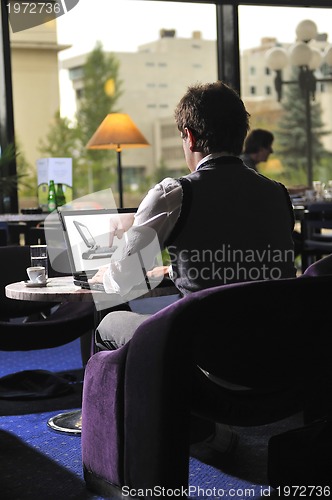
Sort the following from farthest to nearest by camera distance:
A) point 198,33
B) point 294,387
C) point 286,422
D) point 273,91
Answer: point 273,91 → point 198,33 → point 286,422 → point 294,387

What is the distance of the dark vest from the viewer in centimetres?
267

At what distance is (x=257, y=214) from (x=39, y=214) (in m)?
3.92

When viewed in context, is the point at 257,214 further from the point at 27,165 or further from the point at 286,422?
the point at 27,165

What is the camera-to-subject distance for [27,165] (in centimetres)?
764

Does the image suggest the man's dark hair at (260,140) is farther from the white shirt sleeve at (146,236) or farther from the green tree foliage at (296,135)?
the white shirt sleeve at (146,236)

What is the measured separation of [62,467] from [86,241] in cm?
86

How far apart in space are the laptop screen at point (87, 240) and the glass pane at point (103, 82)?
4.36 metres

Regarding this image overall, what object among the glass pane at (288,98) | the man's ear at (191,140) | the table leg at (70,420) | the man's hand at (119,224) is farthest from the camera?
the glass pane at (288,98)

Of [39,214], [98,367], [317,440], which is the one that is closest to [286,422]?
[317,440]

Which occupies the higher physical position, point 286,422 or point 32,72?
point 32,72

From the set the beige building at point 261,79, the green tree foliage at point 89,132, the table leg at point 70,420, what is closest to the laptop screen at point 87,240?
the table leg at point 70,420

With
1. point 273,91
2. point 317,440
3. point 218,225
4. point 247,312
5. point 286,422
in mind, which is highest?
point 273,91

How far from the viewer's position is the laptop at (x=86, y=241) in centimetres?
324

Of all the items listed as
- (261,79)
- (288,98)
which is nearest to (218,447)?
(261,79)
